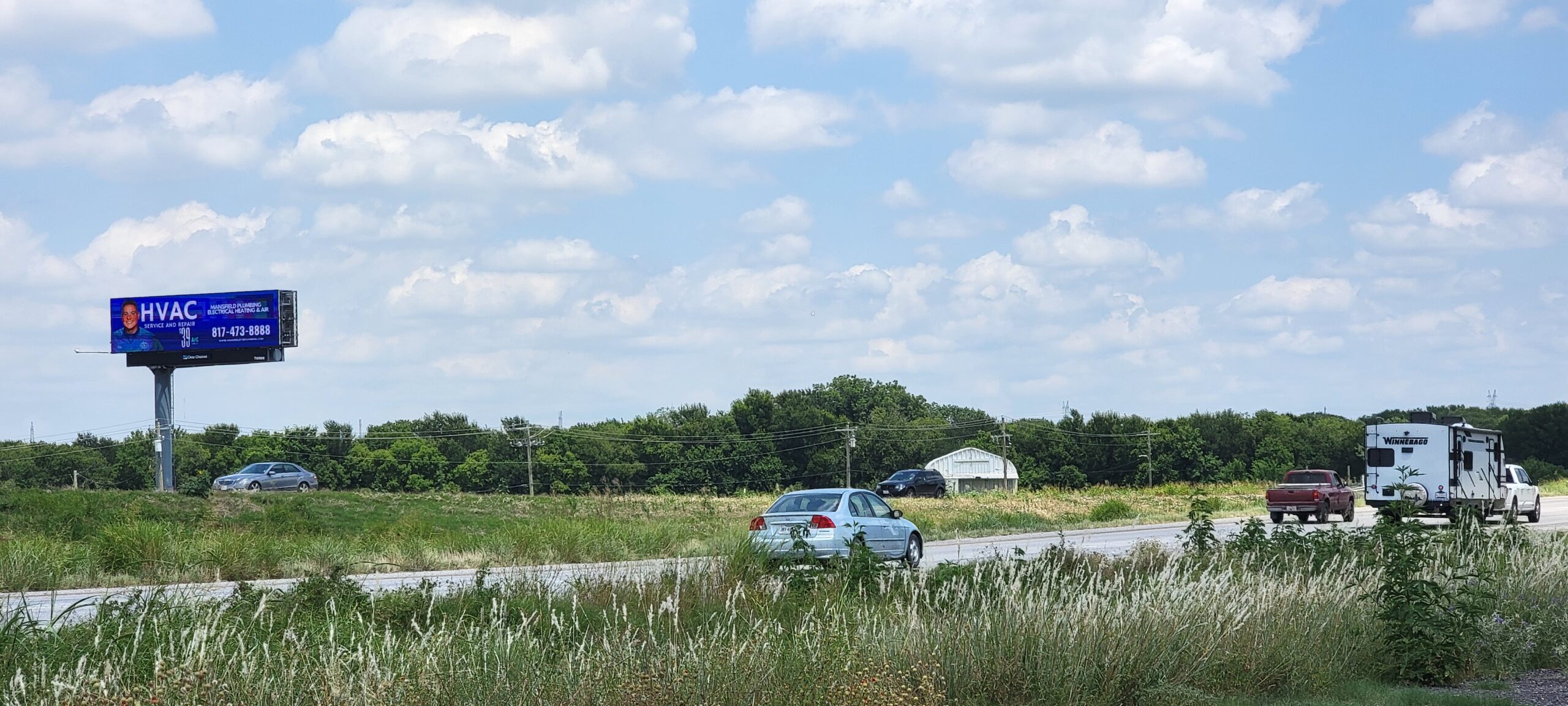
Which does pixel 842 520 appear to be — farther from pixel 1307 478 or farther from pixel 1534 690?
pixel 1307 478

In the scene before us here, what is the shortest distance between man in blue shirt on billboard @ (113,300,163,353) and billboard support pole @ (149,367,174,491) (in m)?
1.13

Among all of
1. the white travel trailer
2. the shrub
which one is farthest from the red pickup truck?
the shrub

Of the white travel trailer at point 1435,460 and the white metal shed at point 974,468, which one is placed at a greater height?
the white travel trailer at point 1435,460

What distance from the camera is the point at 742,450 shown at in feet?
380

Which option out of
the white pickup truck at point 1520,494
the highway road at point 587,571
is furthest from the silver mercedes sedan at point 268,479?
the white pickup truck at point 1520,494

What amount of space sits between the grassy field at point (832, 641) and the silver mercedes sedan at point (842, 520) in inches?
291

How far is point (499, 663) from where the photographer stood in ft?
24.1

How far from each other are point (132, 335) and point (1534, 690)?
5918 cm

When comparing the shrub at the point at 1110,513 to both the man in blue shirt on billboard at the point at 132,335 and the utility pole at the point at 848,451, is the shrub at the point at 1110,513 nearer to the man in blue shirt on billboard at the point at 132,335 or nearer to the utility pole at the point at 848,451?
the man in blue shirt on billboard at the point at 132,335

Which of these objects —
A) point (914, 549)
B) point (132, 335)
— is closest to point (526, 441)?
point (132, 335)

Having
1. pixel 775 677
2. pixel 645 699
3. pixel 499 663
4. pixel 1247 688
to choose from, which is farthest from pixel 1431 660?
pixel 499 663

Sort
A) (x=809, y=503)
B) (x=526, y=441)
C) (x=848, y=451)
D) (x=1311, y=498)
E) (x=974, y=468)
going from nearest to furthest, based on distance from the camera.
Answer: (x=809, y=503) → (x=1311, y=498) → (x=848, y=451) → (x=526, y=441) → (x=974, y=468)

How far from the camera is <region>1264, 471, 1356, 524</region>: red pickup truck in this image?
40219 mm

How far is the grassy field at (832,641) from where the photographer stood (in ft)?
23.3
